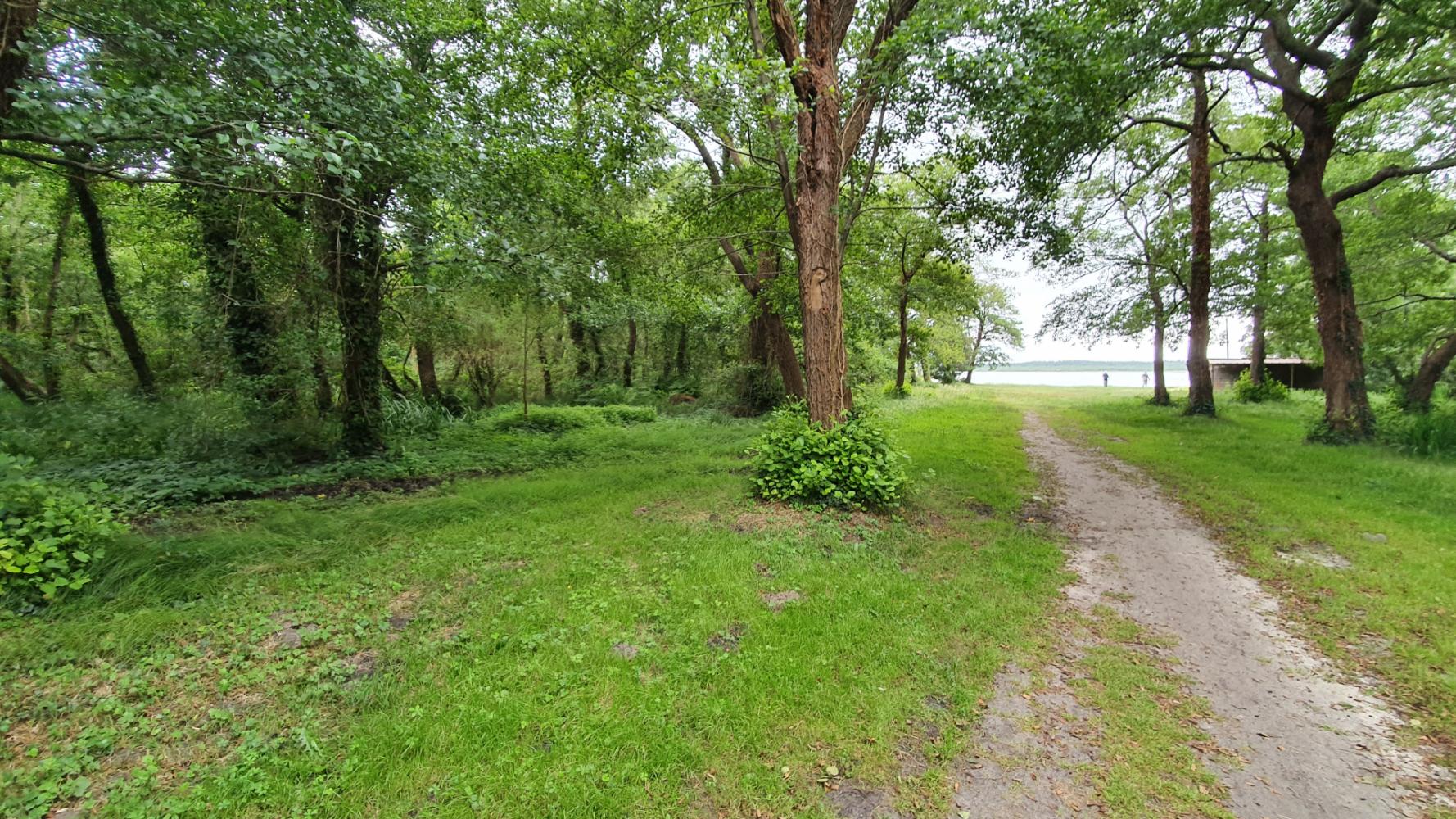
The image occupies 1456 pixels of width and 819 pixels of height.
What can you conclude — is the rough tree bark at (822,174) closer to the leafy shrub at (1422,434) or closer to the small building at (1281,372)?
the leafy shrub at (1422,434)

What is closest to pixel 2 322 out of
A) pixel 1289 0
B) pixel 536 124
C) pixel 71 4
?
pixel 71 4

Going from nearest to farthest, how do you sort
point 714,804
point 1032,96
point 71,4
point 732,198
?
point 714,804, point 71,4, point 1032,96, point 732,198

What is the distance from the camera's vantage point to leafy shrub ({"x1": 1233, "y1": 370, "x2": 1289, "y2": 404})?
17.8 metres

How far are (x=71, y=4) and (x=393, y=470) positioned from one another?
5823 millimetres

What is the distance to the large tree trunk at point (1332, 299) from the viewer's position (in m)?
9.68

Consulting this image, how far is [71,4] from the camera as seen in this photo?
4.43m

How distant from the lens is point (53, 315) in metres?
10.8

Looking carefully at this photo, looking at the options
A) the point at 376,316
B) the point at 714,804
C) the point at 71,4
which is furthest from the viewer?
the point at 376,316

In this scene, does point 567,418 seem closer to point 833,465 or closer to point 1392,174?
point 833,465

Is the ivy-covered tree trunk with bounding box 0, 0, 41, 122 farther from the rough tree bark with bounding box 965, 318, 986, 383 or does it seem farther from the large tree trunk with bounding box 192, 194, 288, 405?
the rough tree bark with bounding box 965, 318, 986, 383

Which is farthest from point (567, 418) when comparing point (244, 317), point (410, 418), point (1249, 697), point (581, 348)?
point (1249, 697)

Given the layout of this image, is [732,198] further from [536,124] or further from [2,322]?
[2,322]

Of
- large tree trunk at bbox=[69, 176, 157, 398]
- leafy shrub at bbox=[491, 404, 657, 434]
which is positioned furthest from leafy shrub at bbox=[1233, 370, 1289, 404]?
large tree trunk at bbox=[69, 176, 157, 398]

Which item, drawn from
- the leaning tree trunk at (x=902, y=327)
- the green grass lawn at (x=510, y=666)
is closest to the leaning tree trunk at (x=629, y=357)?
the leaning tree trunk at (x=902, y=327)
